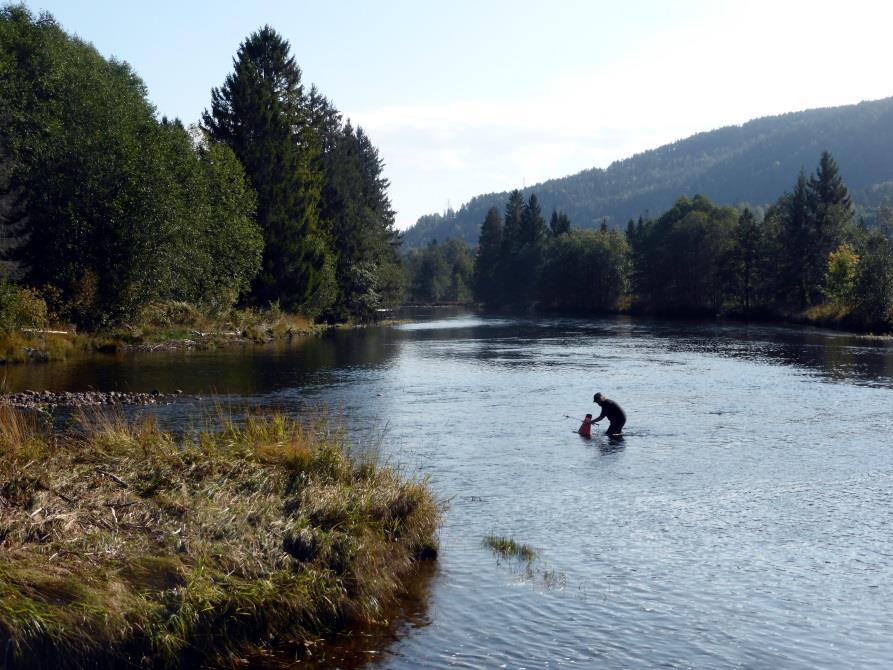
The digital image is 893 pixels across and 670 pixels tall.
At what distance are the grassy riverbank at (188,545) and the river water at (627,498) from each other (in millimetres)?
825

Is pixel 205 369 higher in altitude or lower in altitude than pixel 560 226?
lower

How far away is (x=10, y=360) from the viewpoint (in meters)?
40.5

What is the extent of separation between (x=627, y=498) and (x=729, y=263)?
299 ft

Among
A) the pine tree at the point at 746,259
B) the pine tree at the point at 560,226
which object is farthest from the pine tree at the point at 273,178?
the pine tree at the point at 560,226

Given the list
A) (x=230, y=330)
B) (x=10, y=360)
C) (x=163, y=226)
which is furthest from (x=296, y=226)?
(x=10, y=360)

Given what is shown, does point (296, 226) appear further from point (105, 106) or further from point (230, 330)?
point (105, 106)

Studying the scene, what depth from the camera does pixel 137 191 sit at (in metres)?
49.9

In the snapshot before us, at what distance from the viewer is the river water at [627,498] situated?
36.0 feet

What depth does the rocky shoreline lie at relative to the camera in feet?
92.2

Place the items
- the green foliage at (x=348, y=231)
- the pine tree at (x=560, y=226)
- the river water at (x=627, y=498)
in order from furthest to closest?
1. the pine tree at (x=560, y=226)
2. the green foliage at (x=348, y=231)
3. the river water at (x=627, y=498)

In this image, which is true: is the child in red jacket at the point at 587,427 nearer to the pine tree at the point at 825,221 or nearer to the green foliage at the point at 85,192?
the green foliage at the point at 85,192

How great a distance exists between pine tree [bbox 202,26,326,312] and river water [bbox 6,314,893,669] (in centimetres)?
2530

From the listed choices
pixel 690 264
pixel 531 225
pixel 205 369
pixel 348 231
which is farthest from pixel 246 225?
pixel 531 225

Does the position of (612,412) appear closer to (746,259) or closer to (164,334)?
(164,334)
